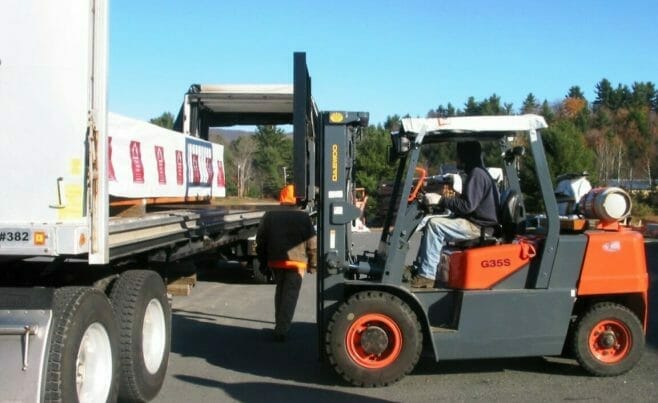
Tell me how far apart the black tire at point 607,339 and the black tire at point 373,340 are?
1504 millimetres

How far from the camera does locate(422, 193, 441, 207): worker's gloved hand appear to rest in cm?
618

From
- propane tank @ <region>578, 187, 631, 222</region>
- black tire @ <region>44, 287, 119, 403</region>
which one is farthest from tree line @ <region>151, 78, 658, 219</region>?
black tire @ <region>44, 287, 119, 403</region>

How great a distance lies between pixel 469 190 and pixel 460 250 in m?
0.56

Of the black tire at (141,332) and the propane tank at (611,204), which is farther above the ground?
the propane tank at (611,204)

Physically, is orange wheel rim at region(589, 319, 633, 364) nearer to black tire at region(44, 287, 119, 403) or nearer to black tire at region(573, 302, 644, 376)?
black tire at region(573, 302, 644, 376)

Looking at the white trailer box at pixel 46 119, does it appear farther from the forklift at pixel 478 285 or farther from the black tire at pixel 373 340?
the black tire at pixel 373 340

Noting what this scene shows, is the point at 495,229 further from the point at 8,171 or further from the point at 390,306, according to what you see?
the point at 8,171

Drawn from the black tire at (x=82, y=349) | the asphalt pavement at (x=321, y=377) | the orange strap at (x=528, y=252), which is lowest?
the asphalt pavement at (x=321, y=377)

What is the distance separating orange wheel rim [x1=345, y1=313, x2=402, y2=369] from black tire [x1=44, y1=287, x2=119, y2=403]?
6.74ft

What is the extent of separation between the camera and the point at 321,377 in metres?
6.44

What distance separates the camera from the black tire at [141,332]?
5129 mm

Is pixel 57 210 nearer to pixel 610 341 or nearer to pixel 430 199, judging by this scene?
pixel 430 199

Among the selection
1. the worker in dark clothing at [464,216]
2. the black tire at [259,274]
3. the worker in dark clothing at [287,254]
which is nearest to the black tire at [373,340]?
the worker in dark clothing at [464,216]

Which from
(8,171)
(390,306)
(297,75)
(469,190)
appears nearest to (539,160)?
(469,190)
